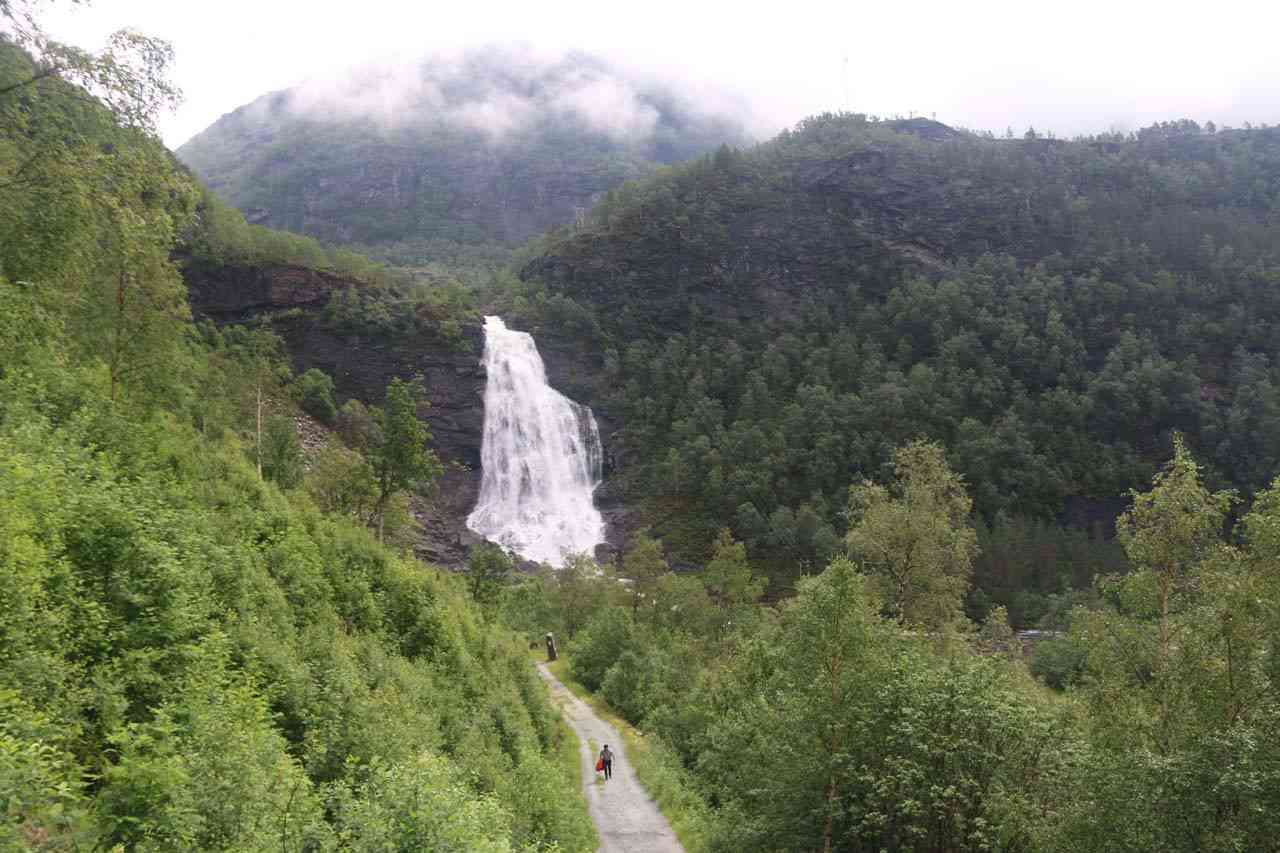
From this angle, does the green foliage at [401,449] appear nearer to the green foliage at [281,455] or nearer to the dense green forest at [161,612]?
the green foliage at [281,455]

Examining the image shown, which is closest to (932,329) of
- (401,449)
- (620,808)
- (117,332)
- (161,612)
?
(401,449)

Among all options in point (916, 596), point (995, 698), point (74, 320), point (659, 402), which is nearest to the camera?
point (995, 698)

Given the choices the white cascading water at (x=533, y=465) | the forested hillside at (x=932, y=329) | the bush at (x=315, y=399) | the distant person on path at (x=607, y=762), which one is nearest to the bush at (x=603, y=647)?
the distant person on path at (x=607, y=762)

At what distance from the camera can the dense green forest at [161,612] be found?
6332mm

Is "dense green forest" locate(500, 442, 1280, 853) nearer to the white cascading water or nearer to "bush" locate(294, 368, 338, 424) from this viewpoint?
the white cascading water

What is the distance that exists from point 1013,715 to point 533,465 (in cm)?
5925

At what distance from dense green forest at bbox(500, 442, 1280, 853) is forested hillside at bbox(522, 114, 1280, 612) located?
48.2 metres

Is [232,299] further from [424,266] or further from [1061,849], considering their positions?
[424,266]

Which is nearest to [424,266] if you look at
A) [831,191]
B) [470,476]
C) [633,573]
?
[831,191]

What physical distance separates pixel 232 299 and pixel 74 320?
6223 centimetres

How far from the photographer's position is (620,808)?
21.4m

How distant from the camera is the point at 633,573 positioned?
45.8 metres

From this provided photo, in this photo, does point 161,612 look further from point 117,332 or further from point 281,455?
point 281,455

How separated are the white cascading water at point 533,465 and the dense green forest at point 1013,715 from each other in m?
42.7
